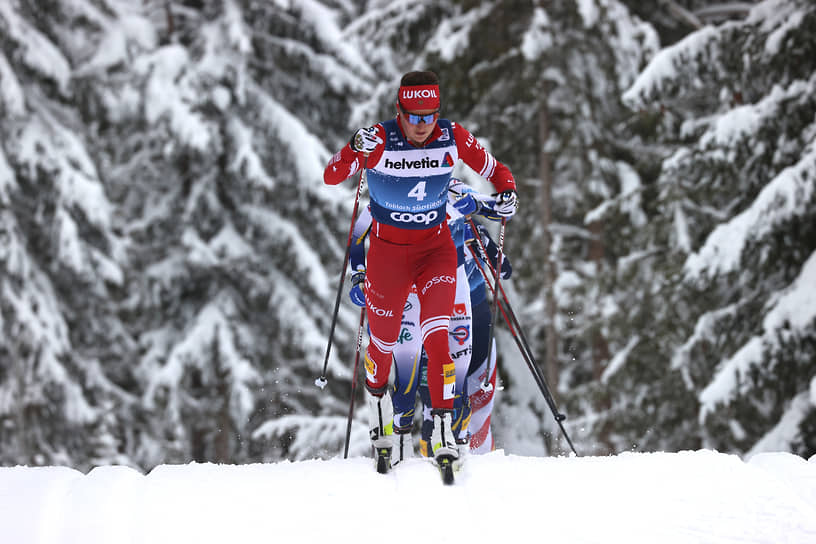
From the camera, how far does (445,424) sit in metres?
4.30

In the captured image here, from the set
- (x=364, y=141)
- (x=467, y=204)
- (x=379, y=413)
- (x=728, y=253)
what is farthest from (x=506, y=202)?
(x=728, y=253)

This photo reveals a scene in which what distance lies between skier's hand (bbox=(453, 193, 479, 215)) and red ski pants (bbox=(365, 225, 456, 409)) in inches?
31.3

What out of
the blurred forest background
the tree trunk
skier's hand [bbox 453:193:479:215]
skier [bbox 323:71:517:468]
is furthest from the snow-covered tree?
skier [bbox 323:71:517:468]

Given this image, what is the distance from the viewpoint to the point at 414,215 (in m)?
4.57

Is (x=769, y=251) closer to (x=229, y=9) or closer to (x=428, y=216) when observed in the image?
(x=428, y=216)

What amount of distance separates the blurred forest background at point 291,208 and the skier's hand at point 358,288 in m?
5.32

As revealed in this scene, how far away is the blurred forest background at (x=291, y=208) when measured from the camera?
11891 millimetres

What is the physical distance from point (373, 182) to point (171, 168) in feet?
38.6

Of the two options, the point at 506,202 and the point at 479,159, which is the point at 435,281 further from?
the point at 479,159

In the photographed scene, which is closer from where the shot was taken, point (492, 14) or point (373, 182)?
point (373, 182)

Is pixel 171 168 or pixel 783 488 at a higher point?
pixel 171 168

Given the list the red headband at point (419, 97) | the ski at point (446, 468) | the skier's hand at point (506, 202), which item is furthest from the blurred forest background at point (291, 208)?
the red headband at point (419, 97)

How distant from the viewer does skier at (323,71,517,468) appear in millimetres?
4348

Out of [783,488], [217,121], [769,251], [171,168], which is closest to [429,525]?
[783,488]
